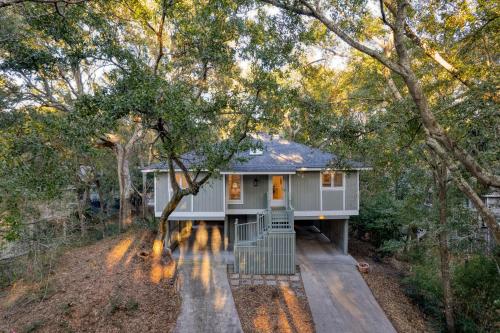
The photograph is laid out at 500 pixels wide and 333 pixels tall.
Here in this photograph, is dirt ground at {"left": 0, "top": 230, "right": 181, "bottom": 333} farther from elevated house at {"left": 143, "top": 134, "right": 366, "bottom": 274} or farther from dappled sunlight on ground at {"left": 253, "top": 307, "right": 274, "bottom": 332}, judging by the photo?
elevated house at {"left": 143, "top": 134, "right": 366, "bottom": 274}

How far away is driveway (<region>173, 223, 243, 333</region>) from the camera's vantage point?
7.25 metres

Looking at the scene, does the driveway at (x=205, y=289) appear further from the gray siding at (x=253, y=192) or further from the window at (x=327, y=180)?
the window at (x=327, y=180)

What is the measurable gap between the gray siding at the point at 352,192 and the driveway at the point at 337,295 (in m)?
2.08

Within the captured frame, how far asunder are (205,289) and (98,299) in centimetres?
300

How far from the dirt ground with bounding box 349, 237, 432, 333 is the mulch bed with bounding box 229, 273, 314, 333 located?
2.29m

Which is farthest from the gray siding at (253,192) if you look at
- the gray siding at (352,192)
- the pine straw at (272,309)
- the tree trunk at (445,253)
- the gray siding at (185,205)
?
the tree trunk at (445,253)

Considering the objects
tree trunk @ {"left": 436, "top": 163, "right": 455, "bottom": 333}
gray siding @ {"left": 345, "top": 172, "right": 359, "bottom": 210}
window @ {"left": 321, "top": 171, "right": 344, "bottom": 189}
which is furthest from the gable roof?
tree trunk @ {"left": 436, "top": 163, "right": 455, "bottom": 333}

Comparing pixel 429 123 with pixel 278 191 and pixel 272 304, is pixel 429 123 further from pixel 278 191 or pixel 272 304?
pixel 278 191

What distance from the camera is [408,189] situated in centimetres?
1036

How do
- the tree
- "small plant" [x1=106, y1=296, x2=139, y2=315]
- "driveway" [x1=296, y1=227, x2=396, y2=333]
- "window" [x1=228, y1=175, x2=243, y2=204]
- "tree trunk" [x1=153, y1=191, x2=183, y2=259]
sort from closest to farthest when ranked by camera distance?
the tree → "driveway" [x1=296, y1=227, x2=396, y2=333] → "small plant" [x1=106, y1=296, x2=139, y2=315] → "tree trunk" [x1=153, y1=191, x2=183, y2=259] → "window" [x1=228, y1=175, x2=243, y2=204]

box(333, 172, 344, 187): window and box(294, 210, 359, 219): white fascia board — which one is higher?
box(333, 172, 344, 187): window

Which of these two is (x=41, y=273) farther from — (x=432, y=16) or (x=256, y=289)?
(x=432, y=16)

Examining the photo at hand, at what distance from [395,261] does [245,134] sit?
9133 mm

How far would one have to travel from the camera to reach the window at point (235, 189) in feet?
42.1
